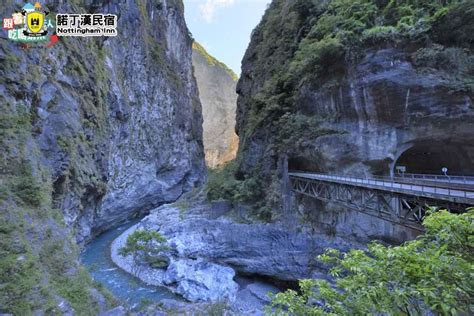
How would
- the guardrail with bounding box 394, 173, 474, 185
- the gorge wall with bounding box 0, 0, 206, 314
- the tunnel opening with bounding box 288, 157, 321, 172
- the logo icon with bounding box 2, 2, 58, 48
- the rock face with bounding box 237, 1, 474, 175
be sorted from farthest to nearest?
the tunnel opening with bounding box 288, 157, 321, 172 → the rock face with bounding box 237, 1, 474, 175 → the guardrail with bounding box 394, 173, 474, 185 → the logo icon with bounding box 2, 2, 58, 48 → the gorge wall with bounding box 0, 0, 206, 314

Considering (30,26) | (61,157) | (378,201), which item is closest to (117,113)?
(30,26)

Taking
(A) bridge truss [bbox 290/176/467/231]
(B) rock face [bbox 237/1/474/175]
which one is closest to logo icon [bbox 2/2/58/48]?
(B) rock face [bbox 237/1/474/175]

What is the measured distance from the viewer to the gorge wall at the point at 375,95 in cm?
1255

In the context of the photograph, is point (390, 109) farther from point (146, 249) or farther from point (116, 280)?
point (116, 280)

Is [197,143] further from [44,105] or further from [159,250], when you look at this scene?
[44,105]

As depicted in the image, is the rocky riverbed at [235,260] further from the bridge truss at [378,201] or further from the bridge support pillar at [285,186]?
the bridge truss at [378,201]

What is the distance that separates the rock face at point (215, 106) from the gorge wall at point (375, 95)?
6769 centimetres

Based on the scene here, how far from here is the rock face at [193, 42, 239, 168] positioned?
87.9m

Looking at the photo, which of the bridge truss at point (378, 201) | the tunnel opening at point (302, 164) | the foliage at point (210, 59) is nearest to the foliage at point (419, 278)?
the bridge truss at point (378, 201)

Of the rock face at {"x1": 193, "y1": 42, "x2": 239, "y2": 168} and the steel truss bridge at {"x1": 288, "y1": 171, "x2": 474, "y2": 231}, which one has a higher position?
the rock face at {"x1": 193, "y1": 42, "x2": 239, "y2": 168}

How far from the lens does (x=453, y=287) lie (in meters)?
2.80

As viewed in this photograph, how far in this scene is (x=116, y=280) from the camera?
679 inches

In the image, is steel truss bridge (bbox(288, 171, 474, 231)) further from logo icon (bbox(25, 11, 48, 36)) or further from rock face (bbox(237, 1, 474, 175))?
logo icon (bbox(25, 11, 48, 36))

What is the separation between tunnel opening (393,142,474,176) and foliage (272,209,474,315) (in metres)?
13.5
